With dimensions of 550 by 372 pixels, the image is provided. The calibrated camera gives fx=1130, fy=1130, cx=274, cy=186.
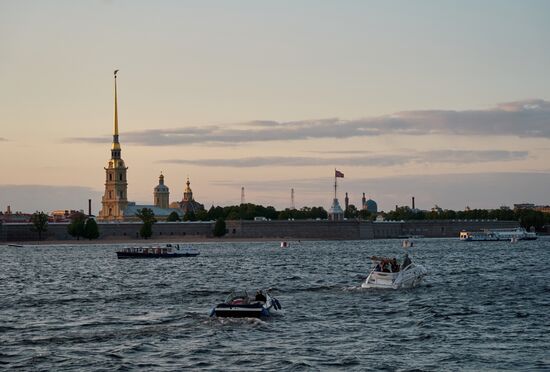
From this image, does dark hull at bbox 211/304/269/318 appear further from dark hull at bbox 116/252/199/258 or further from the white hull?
Result: dark hull at bbox 116/252/199/258

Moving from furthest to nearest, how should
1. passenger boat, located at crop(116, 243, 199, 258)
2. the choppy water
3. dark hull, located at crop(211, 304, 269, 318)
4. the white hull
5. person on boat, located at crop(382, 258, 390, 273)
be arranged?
passenger boat, located at crop(116, 243, 199, 258) → person on boat, located at crop(382, 258, 390, 273) → the white hull → dark hull, located at crop(211, 304, 269, 318) → the choppy water

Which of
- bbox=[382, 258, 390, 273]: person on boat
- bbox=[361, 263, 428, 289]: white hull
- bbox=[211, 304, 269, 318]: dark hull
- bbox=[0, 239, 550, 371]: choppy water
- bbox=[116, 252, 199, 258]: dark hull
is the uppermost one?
bbox=[116, 252, 199, 258]: dark hull

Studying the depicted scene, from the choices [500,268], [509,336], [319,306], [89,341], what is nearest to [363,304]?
[319,306]

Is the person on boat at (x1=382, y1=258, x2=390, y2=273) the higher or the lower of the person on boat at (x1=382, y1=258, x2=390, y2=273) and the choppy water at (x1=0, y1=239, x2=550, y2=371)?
the higher

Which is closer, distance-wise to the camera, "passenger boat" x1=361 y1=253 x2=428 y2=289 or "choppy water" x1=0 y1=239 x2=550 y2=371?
"choppy water" x1=0 y1=239 x2=550 y2=371

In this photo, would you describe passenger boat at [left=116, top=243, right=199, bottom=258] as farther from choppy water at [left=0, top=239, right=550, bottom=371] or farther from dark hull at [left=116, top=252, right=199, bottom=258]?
choppy water at [left=0, top=239, right=550, bottom=371]

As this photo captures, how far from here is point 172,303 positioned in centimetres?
6250

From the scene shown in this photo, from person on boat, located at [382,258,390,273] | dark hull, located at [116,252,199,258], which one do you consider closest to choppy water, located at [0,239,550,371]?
person on boat, located at [382,258,390,273]

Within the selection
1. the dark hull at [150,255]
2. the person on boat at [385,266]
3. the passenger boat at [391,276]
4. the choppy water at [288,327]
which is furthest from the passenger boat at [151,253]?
the person on boat at [385,266]

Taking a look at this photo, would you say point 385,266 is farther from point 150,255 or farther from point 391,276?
point 150,255

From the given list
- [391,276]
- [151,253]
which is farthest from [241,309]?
[151,253]

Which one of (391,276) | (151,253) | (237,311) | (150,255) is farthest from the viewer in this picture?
(151,253)

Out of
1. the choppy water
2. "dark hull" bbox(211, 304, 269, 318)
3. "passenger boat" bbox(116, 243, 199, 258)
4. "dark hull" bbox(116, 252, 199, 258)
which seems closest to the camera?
the choppy water

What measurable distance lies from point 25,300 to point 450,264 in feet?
183
